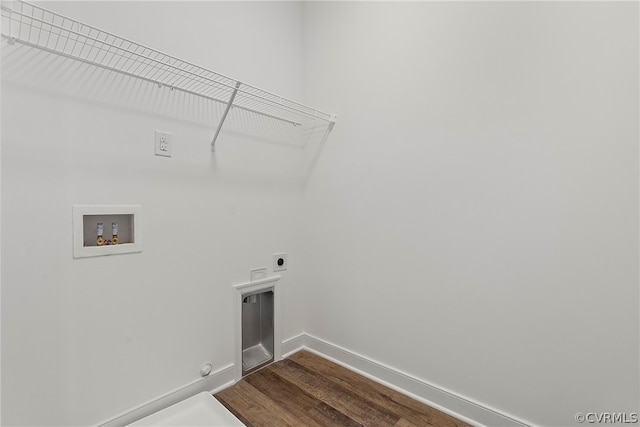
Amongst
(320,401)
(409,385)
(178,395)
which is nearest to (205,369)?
(178,395)

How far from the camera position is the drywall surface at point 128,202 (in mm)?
1098

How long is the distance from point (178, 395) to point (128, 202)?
40.2 inches

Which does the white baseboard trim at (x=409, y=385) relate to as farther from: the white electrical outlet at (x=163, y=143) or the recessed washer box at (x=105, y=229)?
the white electrical outlet at (x=163, y=143)

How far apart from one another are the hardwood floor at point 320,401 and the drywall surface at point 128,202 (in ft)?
0.86

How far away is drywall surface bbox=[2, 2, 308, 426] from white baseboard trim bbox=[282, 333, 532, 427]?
0.65m

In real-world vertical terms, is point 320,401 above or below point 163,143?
below

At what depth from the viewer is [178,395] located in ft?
4.96

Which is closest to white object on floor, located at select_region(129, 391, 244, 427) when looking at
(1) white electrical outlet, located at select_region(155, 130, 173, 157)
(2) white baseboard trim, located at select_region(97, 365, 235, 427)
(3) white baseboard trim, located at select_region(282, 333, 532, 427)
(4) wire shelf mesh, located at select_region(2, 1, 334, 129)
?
(2) white baseboard trim, located at select_region(97, 365, 235, 427)

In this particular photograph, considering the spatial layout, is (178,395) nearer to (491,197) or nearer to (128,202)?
(128,202)

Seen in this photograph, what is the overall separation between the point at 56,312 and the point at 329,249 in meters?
1.43

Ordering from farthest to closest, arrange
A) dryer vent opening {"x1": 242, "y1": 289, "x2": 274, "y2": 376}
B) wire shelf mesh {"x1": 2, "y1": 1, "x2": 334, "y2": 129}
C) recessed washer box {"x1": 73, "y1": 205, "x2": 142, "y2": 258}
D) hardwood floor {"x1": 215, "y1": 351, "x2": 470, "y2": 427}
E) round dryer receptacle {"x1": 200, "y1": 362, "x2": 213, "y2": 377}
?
1. dryer vent opening {"x1": 242, "y1": 289, "x2": 274, "y2": 376}
2. round dryer receptacle {"x1": 200, "y1": 362, "x2": 213, "y2": 377}
3. hardwood floor {"x1": 215, "y1": 351, "x2": 470, "y2": 427}
4. recessed washer box {"x1": 73, "y1": 205, "x2": 142, "y2": 258}
5. wire shelf mesh {"x1": 2, "y1": 1, "x2": 334, "y2": 129}

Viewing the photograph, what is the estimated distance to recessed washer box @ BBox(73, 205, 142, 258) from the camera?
1.21m

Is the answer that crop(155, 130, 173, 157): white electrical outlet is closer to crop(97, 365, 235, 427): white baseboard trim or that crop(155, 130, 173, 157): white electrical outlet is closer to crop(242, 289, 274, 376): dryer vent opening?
crop(242, 289, 274, 376): dryer vent opening

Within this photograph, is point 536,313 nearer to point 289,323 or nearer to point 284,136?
point 289,323
